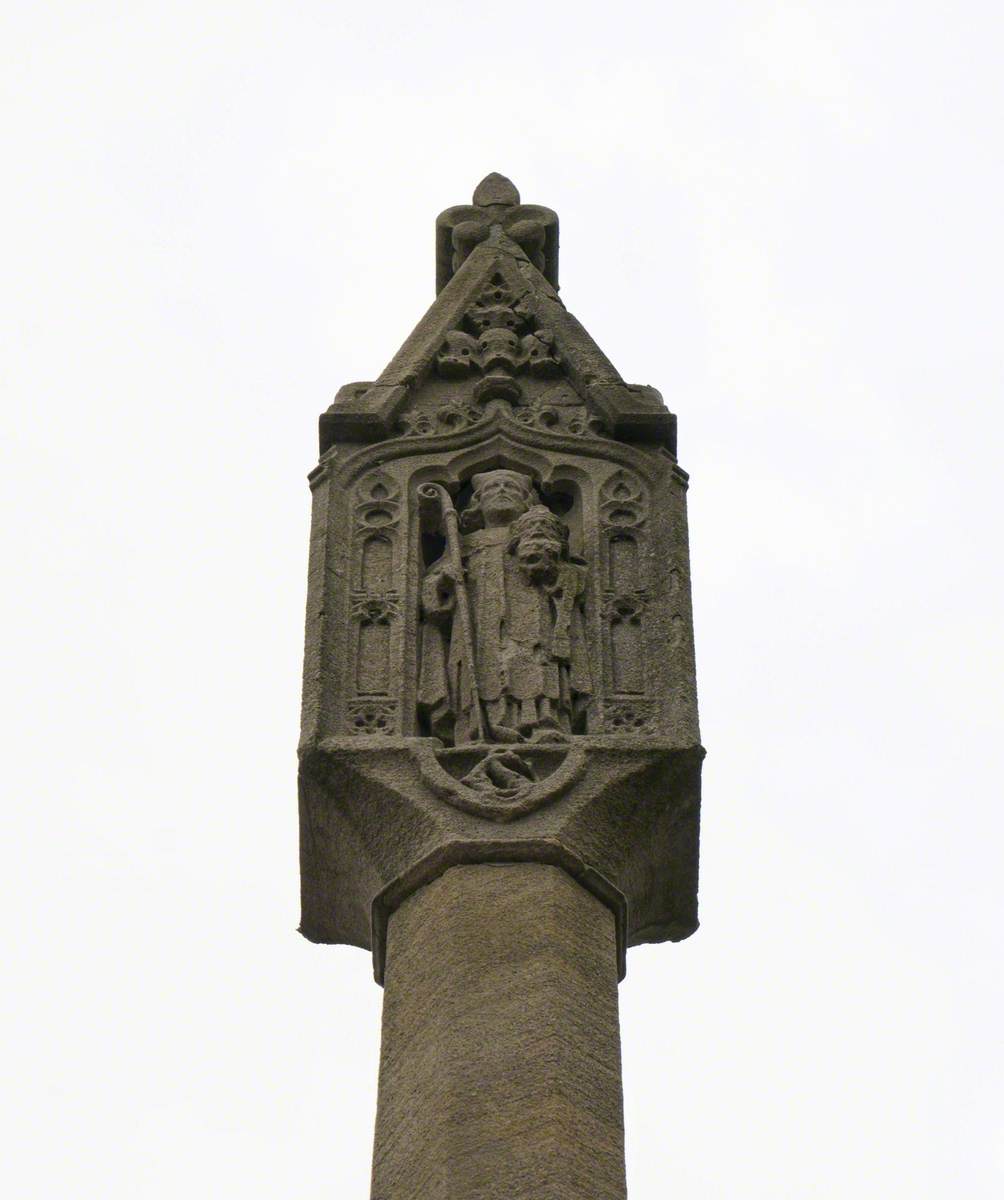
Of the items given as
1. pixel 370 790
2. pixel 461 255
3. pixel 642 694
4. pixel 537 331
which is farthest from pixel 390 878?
pixel 461 255

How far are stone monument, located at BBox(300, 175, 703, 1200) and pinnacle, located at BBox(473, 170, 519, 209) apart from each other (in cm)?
126

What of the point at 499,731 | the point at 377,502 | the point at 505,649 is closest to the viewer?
the point at 499,731

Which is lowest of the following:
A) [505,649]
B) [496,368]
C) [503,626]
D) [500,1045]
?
[500,1045]

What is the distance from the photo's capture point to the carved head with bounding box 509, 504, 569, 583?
34.6ft

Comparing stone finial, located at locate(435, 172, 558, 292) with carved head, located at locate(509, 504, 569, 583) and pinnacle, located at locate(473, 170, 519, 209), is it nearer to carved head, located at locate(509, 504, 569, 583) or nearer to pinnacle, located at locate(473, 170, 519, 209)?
pinnacle, located at locate(473, 170, 519, 209)

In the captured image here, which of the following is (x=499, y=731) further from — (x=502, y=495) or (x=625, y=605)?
(x=502, y=495)

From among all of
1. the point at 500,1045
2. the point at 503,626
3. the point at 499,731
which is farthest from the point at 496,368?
the point at 500,1045

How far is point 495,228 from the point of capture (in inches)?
527

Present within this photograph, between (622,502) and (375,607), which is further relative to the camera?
(622,502)

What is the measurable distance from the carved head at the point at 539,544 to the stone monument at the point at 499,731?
13mm

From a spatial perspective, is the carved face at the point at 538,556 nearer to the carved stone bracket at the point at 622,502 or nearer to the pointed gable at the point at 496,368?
the carved stone bracket at the point at 622,502

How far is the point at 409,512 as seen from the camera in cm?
1102

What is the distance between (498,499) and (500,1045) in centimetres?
295

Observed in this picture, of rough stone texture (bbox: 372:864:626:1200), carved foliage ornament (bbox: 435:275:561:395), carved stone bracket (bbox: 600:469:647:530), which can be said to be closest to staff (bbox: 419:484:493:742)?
carved stone bracket (bbox: 600:469:647:530)
